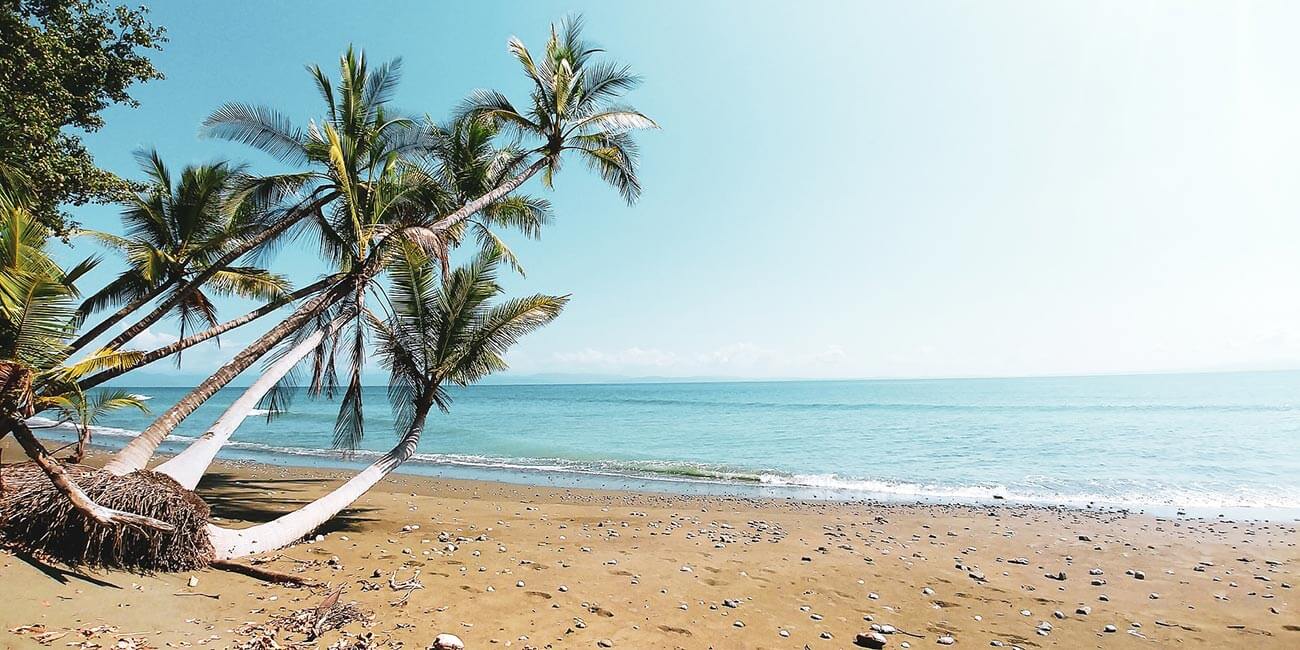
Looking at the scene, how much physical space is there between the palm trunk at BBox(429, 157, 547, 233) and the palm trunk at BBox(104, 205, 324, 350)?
3.52 meters

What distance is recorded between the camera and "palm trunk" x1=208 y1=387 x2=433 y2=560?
6.21 meters

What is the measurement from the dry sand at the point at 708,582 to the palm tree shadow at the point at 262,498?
0.10m

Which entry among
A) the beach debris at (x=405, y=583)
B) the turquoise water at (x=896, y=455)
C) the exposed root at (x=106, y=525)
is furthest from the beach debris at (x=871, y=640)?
the turquoise water at (x=896, y=455)

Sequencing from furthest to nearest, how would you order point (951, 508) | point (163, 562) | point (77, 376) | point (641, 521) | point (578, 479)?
1. point (578, 479)
2. point (951, 508)
3. point (641, 521)
4. point (163, 562)
5. point (77, 376)

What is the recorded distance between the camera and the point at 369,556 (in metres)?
7.26

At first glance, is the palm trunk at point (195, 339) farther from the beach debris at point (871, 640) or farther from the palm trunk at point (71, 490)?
the beach debris at point (871, 640)

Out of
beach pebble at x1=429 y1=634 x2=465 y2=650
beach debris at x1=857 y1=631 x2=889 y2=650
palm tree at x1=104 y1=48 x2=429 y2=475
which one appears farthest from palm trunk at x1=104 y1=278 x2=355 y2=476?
beach debris at x1=857 y1=631 x2=889 y2=650

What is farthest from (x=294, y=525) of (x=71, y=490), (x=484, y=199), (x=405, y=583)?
(x=484, y=199)

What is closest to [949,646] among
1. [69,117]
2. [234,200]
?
[234,200]

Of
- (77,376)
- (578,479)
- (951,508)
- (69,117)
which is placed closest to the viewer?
(77,376)

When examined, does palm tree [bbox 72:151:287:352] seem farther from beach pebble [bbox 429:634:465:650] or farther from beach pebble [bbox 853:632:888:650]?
beach pebble [bbox 853:632:888:650]

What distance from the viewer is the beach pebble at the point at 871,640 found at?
17.7ft

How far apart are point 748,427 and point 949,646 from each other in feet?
106

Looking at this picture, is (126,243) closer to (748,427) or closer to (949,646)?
(949,646)
